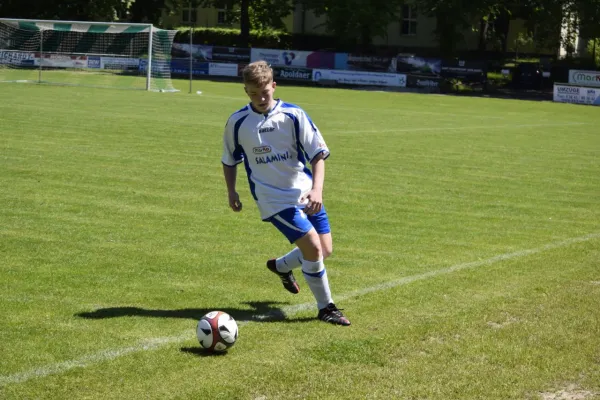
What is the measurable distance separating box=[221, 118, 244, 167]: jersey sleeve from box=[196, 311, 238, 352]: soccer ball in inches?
56.1

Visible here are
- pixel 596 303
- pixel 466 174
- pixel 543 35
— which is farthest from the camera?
pixel 543 35

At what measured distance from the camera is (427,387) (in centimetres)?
512

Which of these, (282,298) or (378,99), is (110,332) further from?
(378,99)

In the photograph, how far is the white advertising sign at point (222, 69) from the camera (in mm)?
52375

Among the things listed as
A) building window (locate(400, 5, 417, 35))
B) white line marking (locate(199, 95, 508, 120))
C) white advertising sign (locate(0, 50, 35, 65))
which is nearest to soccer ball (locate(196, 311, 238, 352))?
white line marking (locate(199, 95, 508, 120))

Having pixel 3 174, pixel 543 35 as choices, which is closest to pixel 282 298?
pixel 3 174

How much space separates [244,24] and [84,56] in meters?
21.9

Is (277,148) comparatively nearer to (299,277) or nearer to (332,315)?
(332,315)

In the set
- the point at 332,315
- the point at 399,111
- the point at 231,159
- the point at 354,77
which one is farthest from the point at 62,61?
the point at 332,315

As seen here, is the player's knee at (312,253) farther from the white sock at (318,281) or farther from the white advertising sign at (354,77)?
the white advertising sign at (354,77)

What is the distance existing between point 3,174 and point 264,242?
17.5 ft

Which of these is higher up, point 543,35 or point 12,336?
point 543,35

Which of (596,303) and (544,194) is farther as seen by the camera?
(544,194)

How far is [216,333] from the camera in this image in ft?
18.6
